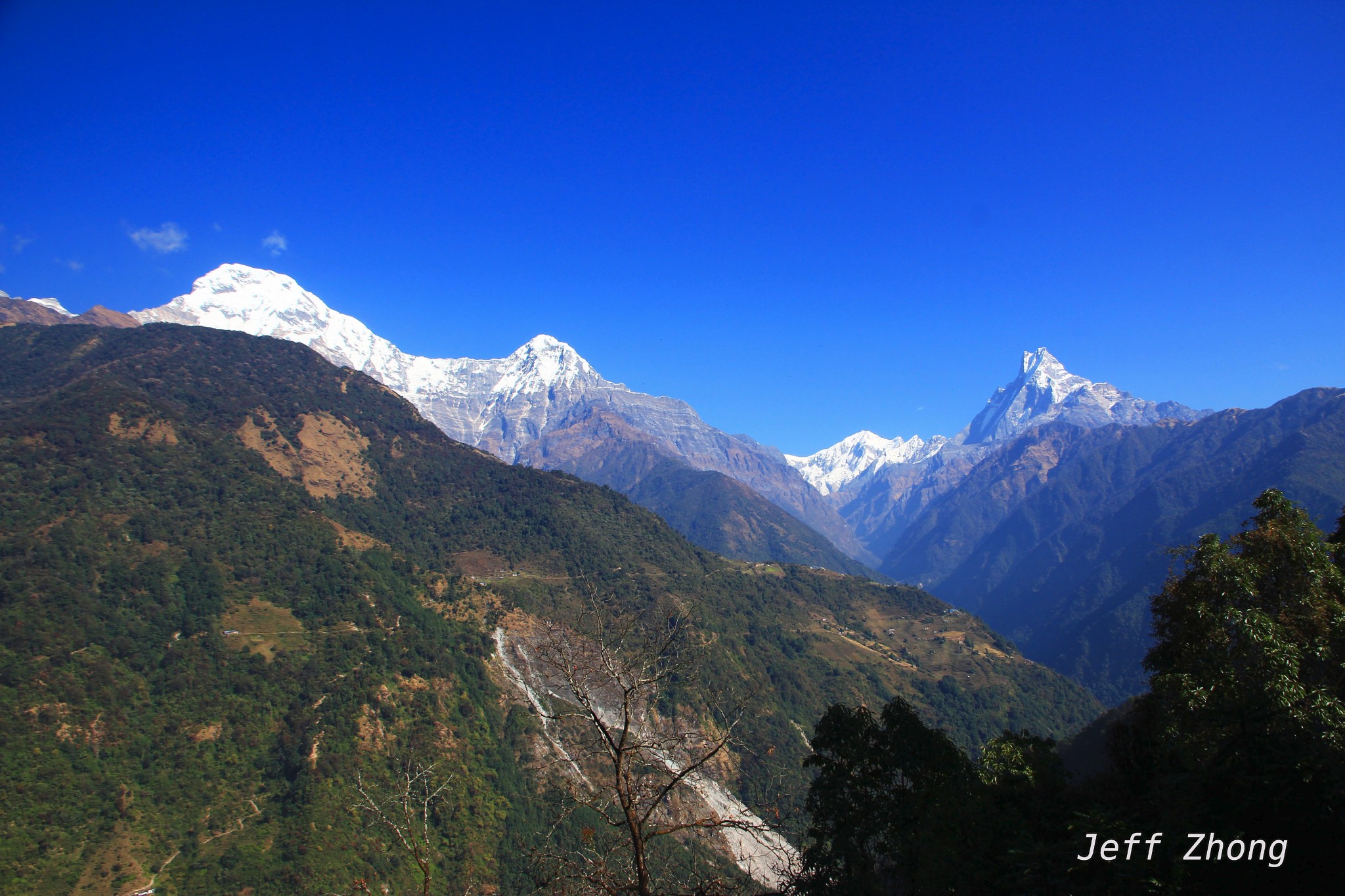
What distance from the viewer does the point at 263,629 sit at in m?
97.2

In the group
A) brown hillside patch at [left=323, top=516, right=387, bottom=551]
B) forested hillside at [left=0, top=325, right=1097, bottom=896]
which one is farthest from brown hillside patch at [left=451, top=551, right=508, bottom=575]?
brown hillside patch at [left=323, top=516, right=387, bottom=551]

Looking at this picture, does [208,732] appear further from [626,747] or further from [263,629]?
[626,747]

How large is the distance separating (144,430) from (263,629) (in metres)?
60.2

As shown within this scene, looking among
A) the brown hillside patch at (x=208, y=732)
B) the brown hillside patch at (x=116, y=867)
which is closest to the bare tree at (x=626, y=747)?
the brown hillside patch at (x=116, y=867)

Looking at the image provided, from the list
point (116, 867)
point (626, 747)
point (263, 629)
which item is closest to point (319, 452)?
point (263, 629)

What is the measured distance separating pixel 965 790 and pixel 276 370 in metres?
223

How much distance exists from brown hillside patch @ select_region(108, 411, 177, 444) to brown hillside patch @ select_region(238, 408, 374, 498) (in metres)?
21.3

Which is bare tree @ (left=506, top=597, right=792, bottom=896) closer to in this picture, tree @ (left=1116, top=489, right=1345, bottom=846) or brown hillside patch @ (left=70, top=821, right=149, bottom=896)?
tree @ (left=1116, top=489, right=1345, bottom=846)

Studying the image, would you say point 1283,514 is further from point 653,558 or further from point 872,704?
point 653,558

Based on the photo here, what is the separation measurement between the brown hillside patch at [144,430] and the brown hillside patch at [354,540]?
3526 centimetres

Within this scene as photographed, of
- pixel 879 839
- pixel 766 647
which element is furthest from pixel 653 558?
pixel 879 839

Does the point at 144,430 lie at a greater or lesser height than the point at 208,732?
greater

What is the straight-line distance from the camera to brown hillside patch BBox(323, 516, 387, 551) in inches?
4938

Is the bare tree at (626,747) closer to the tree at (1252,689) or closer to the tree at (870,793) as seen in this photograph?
the tree at (1252,689)
